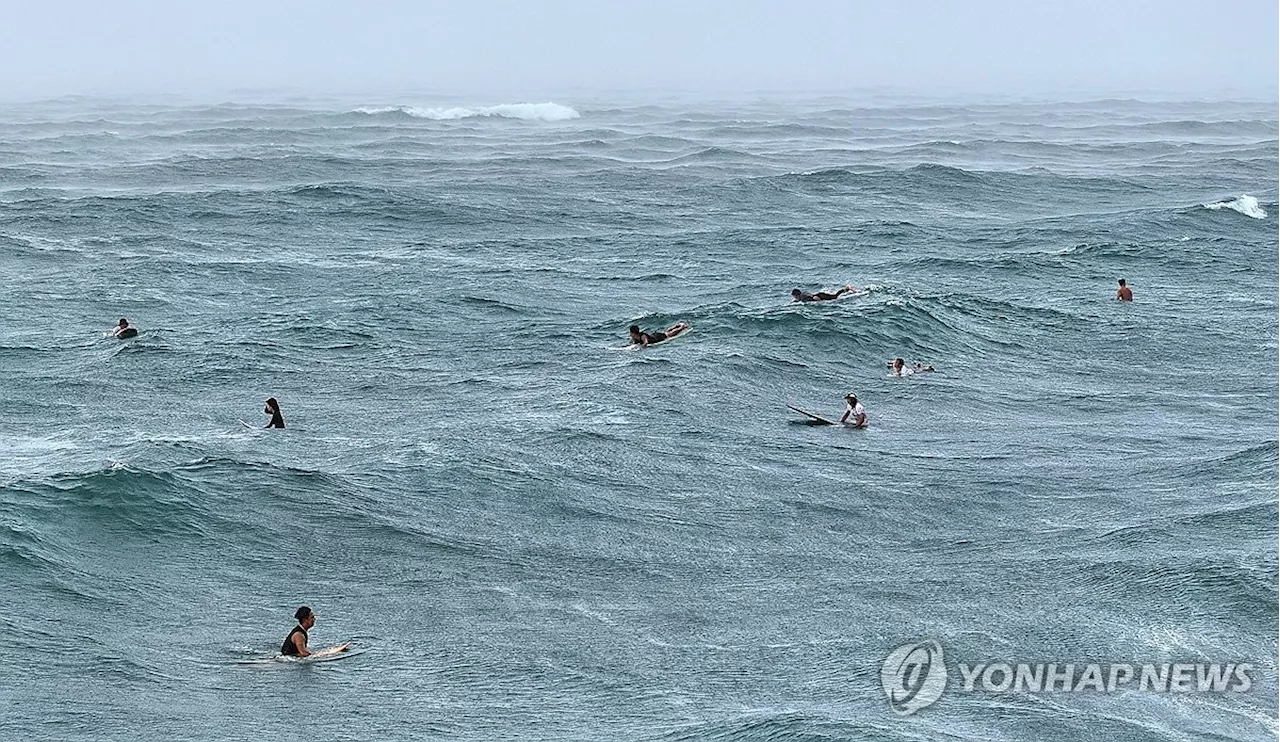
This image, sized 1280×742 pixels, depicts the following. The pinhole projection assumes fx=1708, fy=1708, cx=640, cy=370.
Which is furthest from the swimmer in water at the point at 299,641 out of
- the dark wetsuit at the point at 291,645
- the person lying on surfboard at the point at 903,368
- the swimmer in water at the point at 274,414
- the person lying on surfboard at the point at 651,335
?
the person lying on surfboard at the point at 903,368

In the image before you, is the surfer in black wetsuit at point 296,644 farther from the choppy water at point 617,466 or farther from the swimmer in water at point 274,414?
the swimmer in water at point 274,414

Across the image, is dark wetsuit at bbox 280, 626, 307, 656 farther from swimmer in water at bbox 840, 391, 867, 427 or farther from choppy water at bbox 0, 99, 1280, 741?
swimmer in water at bbox 840, 391, 867, 427

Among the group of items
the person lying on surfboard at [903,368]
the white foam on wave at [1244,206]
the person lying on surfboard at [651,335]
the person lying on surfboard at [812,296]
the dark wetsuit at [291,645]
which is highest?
the white foam on wave at [1244,206]

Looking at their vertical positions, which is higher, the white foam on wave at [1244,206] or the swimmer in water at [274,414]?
the white foam on wave at [1244,206]

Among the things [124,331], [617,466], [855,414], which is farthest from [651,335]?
[124,331]

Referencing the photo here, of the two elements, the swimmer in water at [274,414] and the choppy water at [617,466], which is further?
the swimmer in water at [274,414]

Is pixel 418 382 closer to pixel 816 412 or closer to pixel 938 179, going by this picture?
pixel 816 412

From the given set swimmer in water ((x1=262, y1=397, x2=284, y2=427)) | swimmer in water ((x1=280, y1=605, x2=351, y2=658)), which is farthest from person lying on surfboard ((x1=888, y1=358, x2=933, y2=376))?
swimmer in water ((x1=280, y1=605, x2=351, y2=658))
